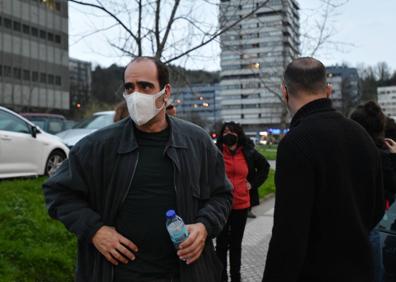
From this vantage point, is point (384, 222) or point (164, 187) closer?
point (164, 187)

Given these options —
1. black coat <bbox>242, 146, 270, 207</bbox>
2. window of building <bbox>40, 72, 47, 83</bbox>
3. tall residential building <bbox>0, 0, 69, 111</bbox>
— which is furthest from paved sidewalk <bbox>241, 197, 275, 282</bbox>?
window of building <bbox>40, 72, 47, 83</bbox>

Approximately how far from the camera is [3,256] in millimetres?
5395

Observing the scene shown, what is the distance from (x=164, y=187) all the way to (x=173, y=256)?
0.37m

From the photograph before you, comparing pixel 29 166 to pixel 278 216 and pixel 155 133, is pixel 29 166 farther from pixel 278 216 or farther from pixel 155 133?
pixel 278 216

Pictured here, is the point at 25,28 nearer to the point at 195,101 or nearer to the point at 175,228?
the point at 195,101

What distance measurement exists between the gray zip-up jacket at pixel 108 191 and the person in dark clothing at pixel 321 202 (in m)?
0.46

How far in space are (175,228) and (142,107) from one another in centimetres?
73

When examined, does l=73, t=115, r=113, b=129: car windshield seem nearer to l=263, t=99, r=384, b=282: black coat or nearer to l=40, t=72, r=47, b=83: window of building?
l=263, t=99, r=384, b=282: black coat

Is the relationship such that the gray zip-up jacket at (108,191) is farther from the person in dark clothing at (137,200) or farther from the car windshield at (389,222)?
the car windshield at (389,222)

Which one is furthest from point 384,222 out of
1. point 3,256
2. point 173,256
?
point 3,256

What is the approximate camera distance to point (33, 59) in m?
58.7

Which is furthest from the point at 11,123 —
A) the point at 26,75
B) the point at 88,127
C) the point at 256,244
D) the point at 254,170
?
the point at 26,75

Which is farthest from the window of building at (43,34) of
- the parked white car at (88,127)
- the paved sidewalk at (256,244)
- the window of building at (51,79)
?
the paved sidewalk at (256,244)

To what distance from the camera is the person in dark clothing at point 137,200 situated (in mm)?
2555
